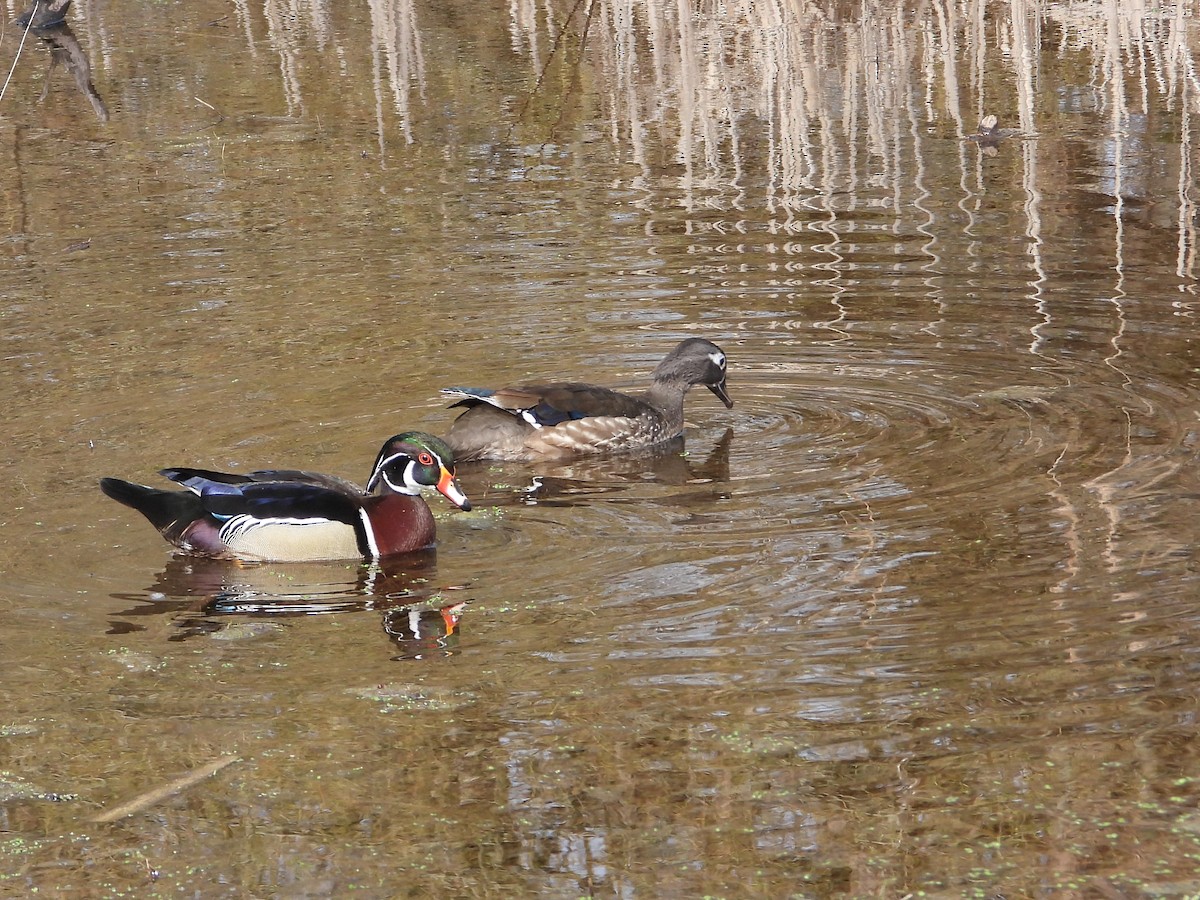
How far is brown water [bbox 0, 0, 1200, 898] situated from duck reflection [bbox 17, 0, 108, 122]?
621mm

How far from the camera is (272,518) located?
7359mm

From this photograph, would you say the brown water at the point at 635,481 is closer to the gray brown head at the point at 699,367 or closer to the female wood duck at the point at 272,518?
the female wood duck at the point at 272,518

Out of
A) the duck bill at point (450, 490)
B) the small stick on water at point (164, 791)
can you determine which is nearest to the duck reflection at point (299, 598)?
the duck bill at point (450, 490)

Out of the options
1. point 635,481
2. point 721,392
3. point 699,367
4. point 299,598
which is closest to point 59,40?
point 699,367

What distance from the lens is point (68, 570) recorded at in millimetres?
7004

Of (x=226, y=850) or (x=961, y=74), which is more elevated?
(x=961, y=74)

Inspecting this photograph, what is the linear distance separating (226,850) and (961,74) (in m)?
14.1

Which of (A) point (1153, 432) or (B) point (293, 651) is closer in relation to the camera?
(B) point (293, 651)

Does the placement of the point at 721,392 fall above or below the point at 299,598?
above

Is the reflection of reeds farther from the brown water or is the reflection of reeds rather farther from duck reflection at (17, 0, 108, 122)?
duck reflection at (17, 0, 108, 122)

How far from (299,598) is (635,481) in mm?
2371

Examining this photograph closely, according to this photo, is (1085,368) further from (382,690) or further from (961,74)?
(961,74)

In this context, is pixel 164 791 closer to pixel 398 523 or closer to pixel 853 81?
pixel 398 523

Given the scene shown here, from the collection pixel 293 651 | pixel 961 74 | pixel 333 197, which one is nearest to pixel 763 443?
pixel 293 651
